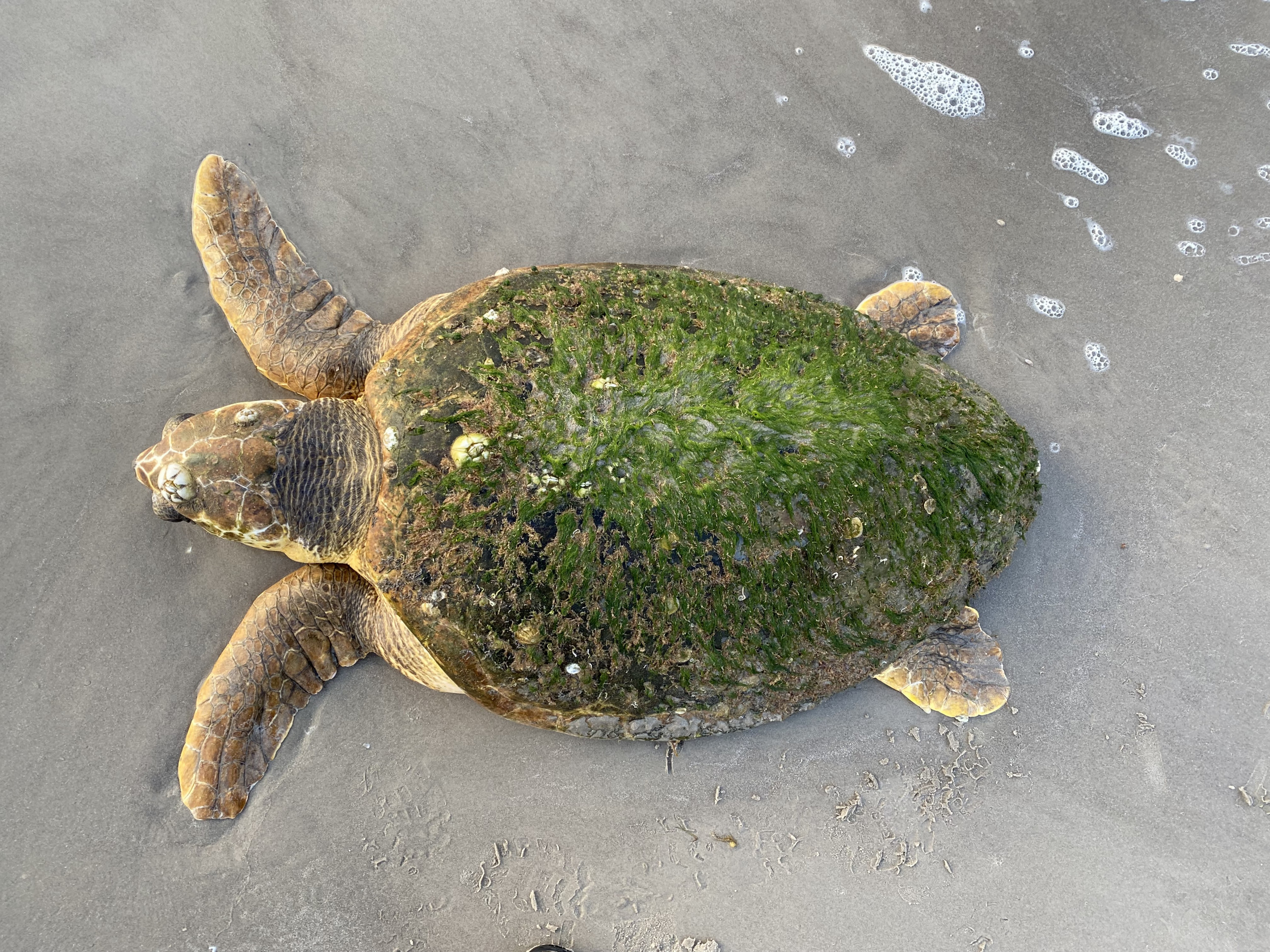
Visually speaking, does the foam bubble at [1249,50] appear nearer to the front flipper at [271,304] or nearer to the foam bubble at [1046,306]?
the foam bubble at [1046,306]

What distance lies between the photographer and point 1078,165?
3.47 m

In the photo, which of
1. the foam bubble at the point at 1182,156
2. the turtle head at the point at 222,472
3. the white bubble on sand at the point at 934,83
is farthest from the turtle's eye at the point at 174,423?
the foam bubble at the point at 1182,156

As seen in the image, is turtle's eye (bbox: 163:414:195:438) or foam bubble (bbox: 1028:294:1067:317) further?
foam bubble (bbox: 1028:294:1067:317)

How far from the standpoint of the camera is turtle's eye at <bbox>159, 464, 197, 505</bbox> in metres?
2.49

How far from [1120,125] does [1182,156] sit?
35cm

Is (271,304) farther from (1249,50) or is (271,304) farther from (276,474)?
(1249,50)

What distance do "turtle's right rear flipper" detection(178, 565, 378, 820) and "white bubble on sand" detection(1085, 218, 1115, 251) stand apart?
3.90 m

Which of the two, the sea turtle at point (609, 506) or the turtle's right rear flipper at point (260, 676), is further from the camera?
the turtle's right rear flipper at point (260, 676)

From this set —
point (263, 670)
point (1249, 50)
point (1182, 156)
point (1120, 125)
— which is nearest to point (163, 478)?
point (263, 670)

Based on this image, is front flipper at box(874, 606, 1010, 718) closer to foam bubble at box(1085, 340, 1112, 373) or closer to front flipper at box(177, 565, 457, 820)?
foam bubble at box(1085, 340, 1112, 373)

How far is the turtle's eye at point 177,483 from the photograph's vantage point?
2490 millimetres

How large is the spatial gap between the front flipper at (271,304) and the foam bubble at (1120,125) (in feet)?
11.9

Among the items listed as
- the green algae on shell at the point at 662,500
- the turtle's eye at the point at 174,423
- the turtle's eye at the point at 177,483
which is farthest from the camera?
the turtle's eye at the point at 174,423

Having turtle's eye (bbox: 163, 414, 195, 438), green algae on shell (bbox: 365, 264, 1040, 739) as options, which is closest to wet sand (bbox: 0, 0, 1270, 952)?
turtle's eye (bbox: 163, 414, 195, 438)
